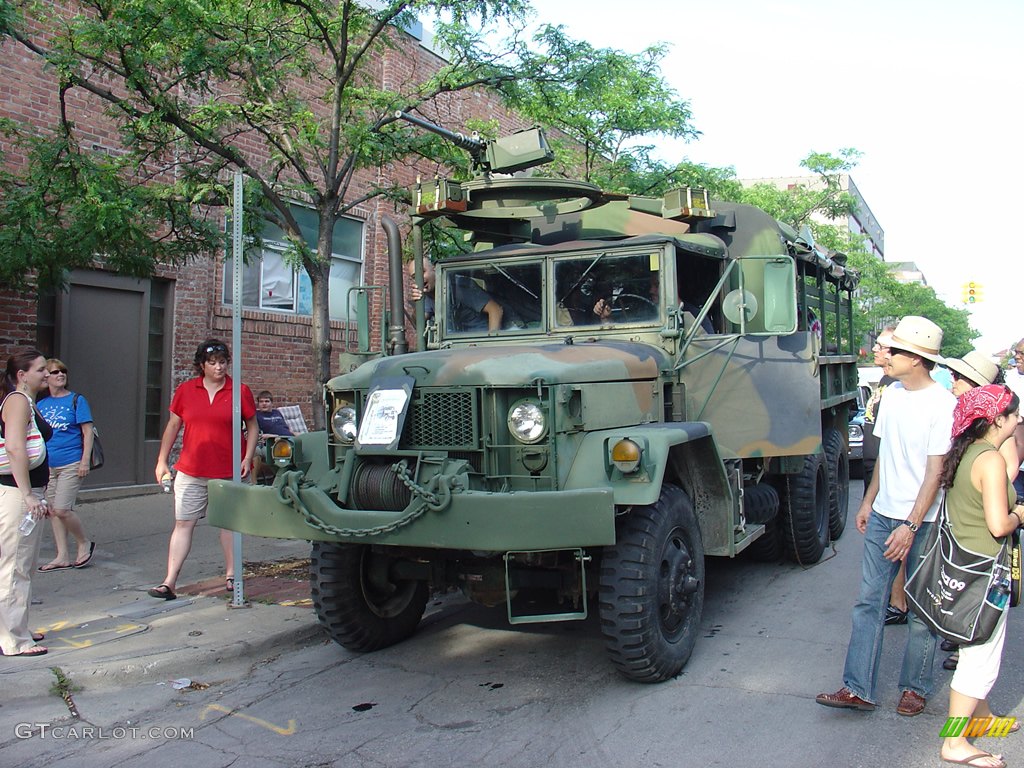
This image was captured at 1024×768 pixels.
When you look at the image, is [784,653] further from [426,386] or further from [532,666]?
[426,386]

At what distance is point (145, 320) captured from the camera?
10555 mm

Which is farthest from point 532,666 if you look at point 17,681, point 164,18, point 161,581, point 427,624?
point 164,18

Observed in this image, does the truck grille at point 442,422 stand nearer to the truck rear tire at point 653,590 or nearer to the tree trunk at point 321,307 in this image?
the truck rear tire at point 653,590

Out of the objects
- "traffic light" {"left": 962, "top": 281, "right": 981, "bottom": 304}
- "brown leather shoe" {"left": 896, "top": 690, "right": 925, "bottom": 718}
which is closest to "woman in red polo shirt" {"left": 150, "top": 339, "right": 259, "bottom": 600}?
"brown leather shoe" {"left": 896, "top": 690, "right": 925, "bottom": 718}

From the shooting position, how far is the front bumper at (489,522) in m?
3.87

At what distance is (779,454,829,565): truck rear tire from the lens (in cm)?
696

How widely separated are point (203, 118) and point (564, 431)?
4514 millimetres

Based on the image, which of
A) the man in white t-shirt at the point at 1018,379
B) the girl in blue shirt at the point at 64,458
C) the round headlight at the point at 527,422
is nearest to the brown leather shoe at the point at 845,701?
the round headlight at the point at 527,422

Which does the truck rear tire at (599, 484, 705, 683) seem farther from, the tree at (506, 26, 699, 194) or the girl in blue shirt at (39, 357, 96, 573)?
the tree at (506, 26, 699, 194)

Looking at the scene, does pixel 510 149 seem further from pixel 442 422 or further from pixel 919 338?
pixel 919 338

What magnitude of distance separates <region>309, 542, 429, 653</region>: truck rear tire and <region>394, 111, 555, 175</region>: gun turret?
10.6 ft

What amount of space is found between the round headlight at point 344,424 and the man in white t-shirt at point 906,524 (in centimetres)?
268

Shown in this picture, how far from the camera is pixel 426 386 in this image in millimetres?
4672

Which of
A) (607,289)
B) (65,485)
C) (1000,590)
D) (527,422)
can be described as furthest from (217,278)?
(1000,590)
